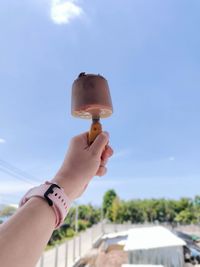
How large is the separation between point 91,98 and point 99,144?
74 millimetres

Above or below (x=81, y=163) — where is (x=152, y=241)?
above

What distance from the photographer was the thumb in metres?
0.30

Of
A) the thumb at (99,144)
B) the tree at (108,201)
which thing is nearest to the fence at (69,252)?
the thumb at (99,144)

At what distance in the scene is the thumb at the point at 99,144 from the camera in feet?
0.98

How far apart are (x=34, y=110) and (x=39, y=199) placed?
235cm

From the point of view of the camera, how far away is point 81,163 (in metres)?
0.29

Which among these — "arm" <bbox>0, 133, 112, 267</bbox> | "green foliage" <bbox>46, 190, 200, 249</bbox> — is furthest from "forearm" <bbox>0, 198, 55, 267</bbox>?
"green foliage" <bbox>46, 190, 200, 249</bbox>

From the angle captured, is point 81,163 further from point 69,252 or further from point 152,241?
point 69,252

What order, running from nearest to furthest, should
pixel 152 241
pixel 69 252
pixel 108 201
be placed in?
pixel 152 241
pixel 69 252
pixel 108 201

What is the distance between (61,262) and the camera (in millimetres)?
3404

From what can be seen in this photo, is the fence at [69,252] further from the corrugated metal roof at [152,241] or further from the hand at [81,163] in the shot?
the corrugated metal roof at [152,241]

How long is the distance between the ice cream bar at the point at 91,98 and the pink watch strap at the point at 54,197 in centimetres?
11

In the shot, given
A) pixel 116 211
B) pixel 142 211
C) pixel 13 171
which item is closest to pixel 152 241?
pixel 13 171

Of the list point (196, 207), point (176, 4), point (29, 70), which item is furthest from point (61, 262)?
point (196, 207)
